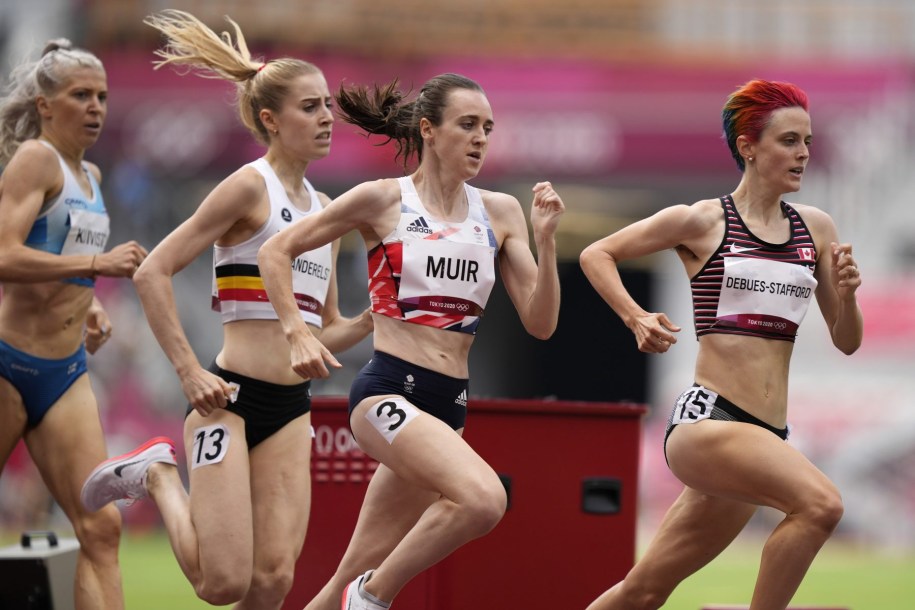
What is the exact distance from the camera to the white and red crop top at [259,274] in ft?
18.3

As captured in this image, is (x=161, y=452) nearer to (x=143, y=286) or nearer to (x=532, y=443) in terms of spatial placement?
(x=143, y=286)

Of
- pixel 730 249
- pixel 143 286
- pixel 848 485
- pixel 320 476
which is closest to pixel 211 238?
pixel 143 286

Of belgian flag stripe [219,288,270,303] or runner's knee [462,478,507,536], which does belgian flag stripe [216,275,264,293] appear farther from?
runner's knee [462,478,507,536]

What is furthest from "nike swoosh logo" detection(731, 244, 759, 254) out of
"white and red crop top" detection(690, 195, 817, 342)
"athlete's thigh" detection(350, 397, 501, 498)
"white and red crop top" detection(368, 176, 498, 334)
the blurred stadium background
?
the blurred stadium background

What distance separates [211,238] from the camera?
216 inches

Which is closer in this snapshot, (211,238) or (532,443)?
(211,238)

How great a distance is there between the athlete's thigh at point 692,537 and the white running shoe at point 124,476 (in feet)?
6.64

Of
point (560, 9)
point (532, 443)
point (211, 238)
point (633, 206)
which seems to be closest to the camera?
point (211, 238)

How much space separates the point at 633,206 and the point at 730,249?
12.4m

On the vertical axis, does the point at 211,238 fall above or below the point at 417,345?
above

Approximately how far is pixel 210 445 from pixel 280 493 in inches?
13.3

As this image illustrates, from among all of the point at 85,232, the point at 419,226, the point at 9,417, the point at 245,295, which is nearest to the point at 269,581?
the point at 245,295

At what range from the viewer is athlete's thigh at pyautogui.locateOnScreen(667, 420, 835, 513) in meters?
4.94

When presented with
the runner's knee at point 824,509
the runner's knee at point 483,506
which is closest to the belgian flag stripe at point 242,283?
the runner's knee at point 483,506
